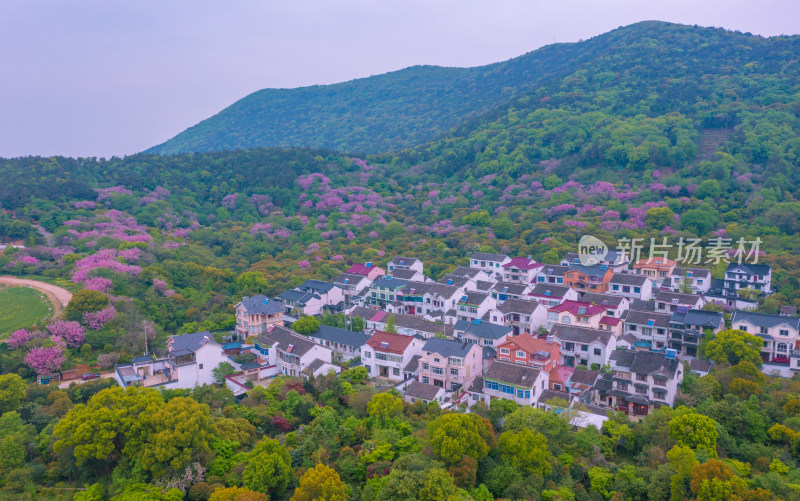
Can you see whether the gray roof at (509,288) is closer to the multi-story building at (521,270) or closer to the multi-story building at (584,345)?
the multi-story building at (521,270)

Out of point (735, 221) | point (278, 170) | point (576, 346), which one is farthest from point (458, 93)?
point (576, 346)

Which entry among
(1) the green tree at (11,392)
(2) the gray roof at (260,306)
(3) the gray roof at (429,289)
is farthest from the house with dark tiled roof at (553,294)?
(1) the green tree at (11,392)

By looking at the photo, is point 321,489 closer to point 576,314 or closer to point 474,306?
point 474,306

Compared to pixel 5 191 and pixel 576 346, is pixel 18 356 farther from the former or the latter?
pixel 5 191

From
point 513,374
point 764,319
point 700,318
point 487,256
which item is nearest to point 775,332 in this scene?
point 764,319

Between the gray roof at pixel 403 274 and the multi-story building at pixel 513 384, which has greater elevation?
the gray roof at pixel 403 274
